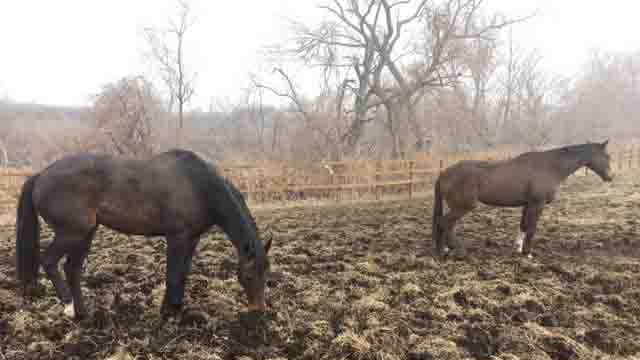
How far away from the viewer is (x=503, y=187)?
512 cm

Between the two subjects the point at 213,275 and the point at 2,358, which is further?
the point at 213,275

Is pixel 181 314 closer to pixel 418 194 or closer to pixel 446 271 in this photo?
pixel 446 271

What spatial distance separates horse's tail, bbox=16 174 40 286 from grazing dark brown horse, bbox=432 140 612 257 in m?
4.39

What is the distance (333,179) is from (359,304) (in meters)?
8.06

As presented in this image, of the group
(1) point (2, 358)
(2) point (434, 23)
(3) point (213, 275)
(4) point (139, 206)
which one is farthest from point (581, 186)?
(1) point (2, 358)

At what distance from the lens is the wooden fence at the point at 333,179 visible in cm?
1083

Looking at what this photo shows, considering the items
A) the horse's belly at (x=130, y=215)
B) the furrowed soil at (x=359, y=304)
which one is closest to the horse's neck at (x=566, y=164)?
the furrowed soil at (x=359, y=304)

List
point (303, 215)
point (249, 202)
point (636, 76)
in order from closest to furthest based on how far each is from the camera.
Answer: point (303, 215)
point (249, 202)
point (636, 76)

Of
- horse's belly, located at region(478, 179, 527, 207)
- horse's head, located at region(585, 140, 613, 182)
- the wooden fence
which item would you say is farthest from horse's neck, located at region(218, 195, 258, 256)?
the wooden fence

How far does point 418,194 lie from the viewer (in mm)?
12258

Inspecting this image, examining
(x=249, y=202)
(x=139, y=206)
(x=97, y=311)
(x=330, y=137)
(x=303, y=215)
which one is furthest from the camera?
(x=330, y=137)

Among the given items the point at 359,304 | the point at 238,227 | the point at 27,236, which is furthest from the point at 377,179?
the point at 27,236

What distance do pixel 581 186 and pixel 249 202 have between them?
426 inches

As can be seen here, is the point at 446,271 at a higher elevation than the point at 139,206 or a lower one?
lower
